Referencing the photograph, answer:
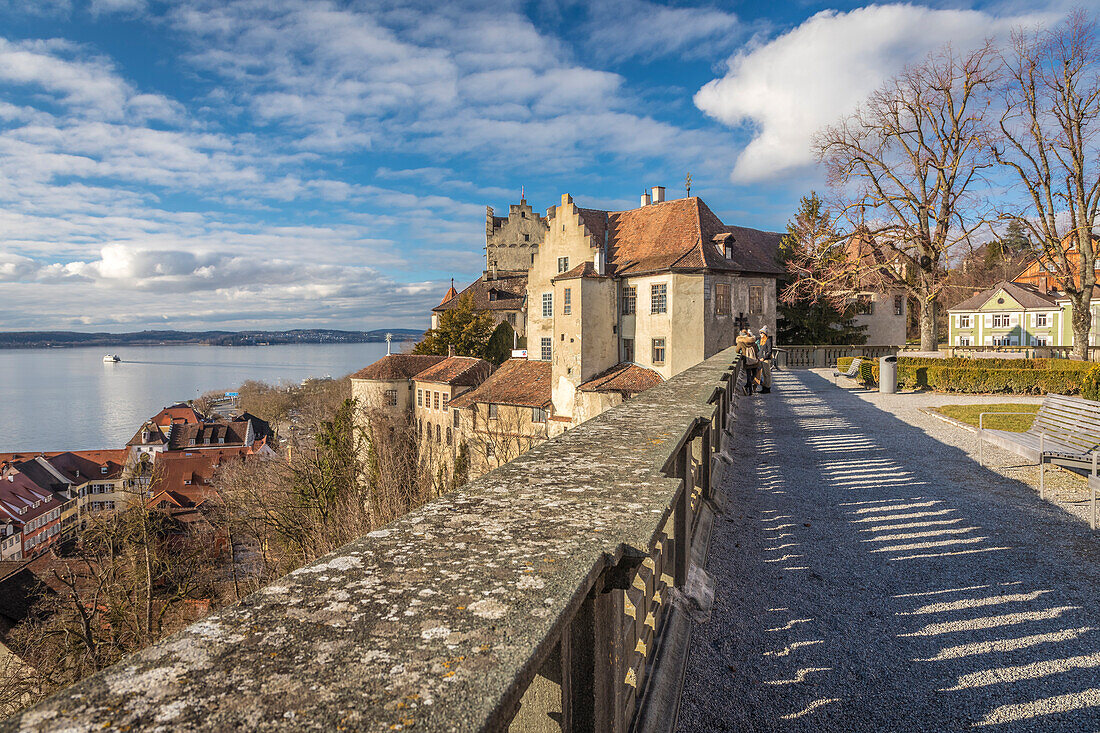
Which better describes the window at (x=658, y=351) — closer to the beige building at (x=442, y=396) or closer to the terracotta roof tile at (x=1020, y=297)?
the beige building at (x=442, y=396)

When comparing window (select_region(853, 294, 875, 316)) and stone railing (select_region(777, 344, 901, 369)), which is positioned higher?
window (select_region(853, 294, 875, 316))

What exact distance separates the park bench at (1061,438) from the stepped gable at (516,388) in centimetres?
2666

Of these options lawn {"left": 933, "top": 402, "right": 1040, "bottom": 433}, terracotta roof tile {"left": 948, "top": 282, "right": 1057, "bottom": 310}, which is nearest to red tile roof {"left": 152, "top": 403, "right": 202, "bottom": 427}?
lawn {"left": 933, "top": 402, "right": 1040, "bottom": 433}

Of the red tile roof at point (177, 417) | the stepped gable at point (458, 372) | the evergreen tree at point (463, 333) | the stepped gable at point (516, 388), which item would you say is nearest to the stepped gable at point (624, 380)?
the stepped gable at point (516, 388)

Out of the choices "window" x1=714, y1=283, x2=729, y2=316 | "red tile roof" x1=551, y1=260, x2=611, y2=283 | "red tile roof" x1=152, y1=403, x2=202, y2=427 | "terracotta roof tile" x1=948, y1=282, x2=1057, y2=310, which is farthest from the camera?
"red tile roof" x1=152, y1=403, x2=202, y2=427

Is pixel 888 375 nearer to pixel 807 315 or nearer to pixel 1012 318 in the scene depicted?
pixel 807 315

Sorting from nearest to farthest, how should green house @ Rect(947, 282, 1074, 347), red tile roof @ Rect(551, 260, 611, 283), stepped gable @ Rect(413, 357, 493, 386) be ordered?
red tile roof @ Rect(551, 260, 611, 283)
stepped gable @ Rect(413, 357, 493, 386)
green house @ Rect(947, 282, 1074, 347)

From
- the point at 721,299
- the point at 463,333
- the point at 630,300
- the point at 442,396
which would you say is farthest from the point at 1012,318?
the point at 442,396

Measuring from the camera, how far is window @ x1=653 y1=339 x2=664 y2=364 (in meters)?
33.8

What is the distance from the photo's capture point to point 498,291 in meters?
61.0

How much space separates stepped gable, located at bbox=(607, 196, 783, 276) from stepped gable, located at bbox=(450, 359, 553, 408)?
7911 mm

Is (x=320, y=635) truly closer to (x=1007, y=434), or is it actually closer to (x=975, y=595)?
(x=975, y=595)

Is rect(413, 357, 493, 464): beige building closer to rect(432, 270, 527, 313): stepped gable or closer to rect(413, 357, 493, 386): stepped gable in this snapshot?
rect(413, 357, 493, 386): stepped gable

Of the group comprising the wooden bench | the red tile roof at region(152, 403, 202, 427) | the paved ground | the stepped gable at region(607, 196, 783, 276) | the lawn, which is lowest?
the red tile roof at region(152, 403, 202, 427)
